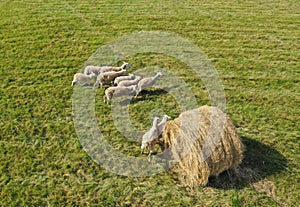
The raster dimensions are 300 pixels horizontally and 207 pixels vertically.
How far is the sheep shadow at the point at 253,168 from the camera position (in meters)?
8.38

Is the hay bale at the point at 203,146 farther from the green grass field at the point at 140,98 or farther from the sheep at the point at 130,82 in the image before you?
the sheep at the point at 130,82

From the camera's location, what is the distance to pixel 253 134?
33.3ft

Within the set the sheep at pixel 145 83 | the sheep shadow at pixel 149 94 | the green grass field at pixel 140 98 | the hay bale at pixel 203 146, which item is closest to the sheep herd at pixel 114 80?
the sheep at pixel 145 83

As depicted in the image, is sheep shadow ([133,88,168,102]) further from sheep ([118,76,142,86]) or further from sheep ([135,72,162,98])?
sheep ([118,76,142,86])

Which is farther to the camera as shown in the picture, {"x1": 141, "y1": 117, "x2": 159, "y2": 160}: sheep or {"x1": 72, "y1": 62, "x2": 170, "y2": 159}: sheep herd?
{"x1": 72, "y1": 62, "x2": 170, "y2": 159}: sheep herd

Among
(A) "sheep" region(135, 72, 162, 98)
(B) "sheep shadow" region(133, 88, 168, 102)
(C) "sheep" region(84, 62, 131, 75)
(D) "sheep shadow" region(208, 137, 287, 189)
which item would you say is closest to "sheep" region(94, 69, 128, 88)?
(C) "sheep" region(84, 62, 131, 75)

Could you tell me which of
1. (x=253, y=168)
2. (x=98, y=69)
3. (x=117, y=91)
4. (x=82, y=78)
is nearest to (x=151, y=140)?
(x=253, y=168)

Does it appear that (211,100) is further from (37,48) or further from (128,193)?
(37,48)

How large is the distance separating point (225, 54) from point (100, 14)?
754cm

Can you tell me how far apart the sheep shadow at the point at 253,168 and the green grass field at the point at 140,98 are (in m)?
0.03

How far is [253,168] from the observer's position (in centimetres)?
882

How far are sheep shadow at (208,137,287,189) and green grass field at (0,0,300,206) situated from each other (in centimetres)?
3

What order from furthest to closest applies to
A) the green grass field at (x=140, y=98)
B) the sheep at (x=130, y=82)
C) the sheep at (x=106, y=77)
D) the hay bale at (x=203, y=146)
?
1. the sheep at (x=106, y=77)
2. the sheep at (x=130, y=82)
3. the green grass field at (x=140, y=98)
4. the hay bale at (x=203, y=146)

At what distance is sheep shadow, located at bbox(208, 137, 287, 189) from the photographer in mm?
8383
